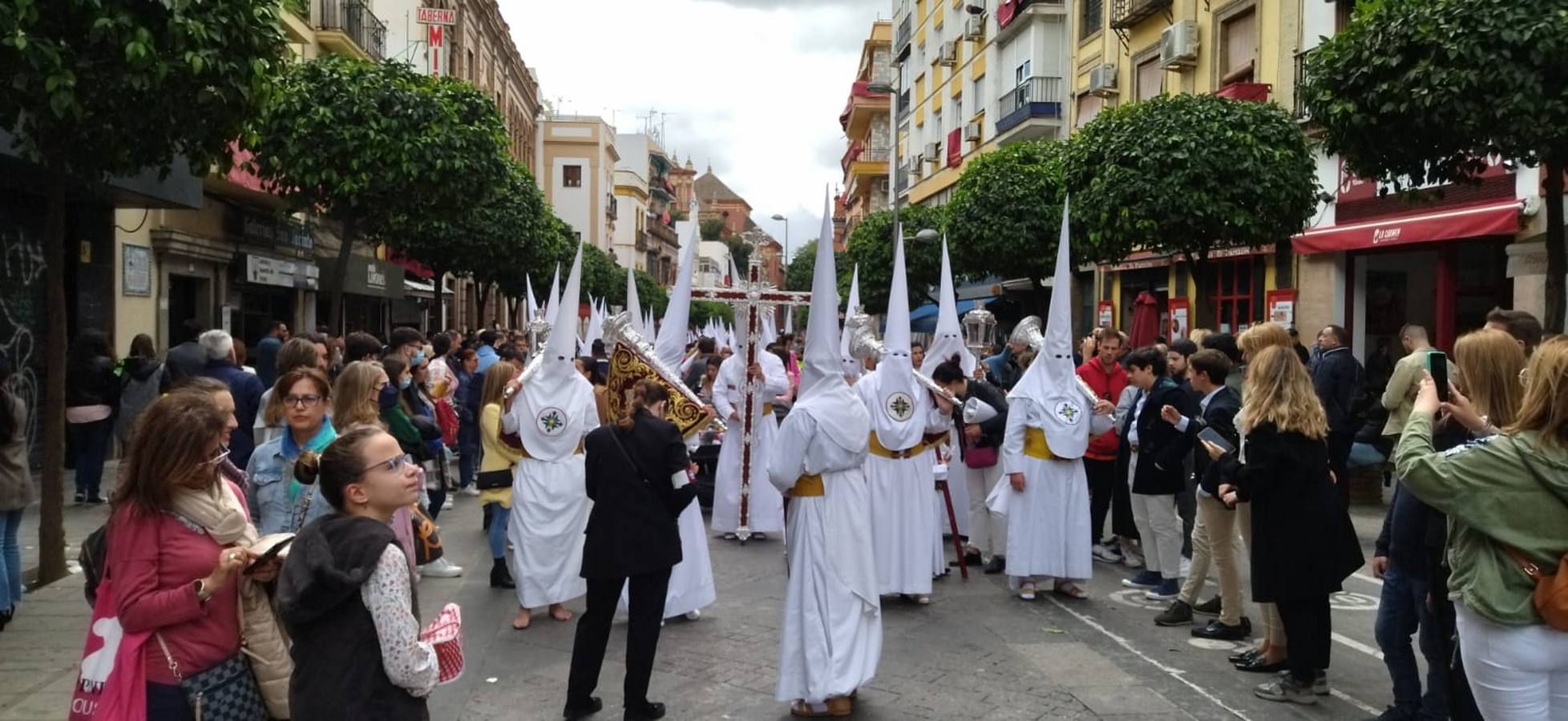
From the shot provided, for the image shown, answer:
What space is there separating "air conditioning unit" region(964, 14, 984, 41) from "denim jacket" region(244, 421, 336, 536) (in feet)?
110

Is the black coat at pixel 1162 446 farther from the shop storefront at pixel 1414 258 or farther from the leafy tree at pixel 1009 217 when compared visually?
the leafy tree at pixel 1009 217

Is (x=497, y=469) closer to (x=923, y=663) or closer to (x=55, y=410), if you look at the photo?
(x=55, y=410)

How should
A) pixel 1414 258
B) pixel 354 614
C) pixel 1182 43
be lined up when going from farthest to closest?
pixel 1182 43 → pixel 1414 258 → pixel 354 614

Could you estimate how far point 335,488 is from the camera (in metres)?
3.34

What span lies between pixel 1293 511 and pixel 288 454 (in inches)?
186

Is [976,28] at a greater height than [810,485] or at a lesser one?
greater

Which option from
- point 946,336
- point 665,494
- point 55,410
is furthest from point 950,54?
point 665,494

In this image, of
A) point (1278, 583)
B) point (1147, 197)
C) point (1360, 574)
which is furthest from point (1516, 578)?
point (1147, 197)

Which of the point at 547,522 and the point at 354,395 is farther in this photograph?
the point at 547,522

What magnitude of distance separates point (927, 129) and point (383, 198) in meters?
31.1

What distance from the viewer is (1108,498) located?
1015 cm

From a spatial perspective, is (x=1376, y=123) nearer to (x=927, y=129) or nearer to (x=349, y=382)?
(x=349, y=382)

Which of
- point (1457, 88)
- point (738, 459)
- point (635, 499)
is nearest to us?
point (635, 499)

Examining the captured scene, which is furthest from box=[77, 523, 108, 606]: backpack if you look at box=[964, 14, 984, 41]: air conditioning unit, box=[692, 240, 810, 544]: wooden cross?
box=[964, 14, 984, 41]: air conditioning unit
